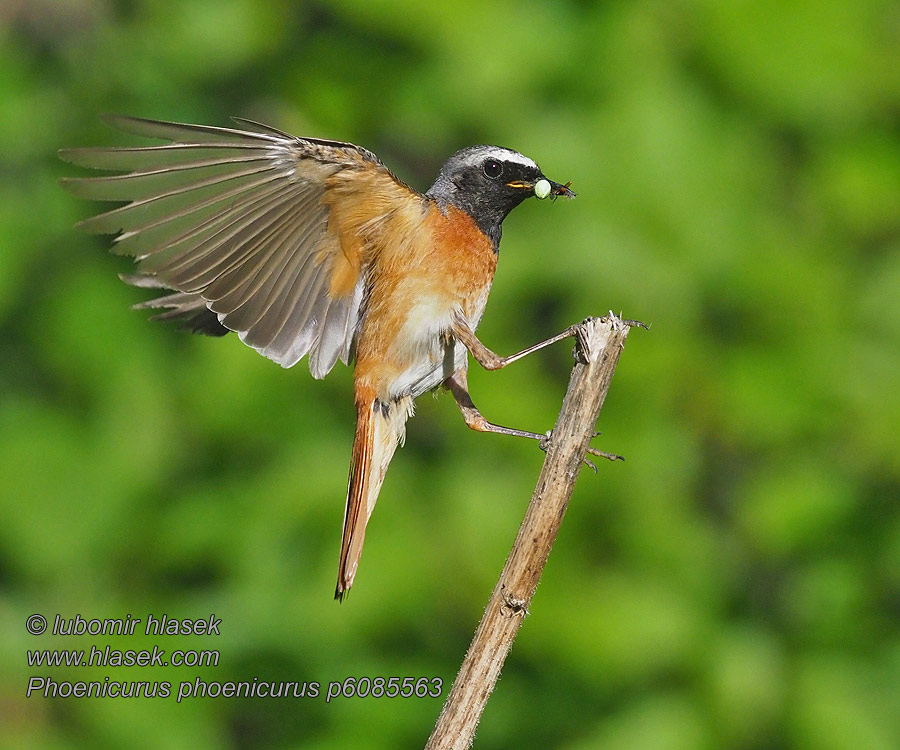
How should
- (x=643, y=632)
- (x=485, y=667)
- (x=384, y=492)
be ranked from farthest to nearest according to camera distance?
1. (x=384, y=492)
2. (x=643, y=632)
3. (x=485, y=667)

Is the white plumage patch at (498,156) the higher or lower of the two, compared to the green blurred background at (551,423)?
higher

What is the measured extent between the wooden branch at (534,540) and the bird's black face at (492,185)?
41.2 inches

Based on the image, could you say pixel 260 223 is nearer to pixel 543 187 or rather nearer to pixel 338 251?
pixel 338 251

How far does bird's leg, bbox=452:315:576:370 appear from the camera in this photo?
12.0 ft

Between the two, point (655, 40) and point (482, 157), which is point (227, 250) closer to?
point (482, 157)

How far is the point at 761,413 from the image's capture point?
4.61 m

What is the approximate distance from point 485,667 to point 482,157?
2107 mm

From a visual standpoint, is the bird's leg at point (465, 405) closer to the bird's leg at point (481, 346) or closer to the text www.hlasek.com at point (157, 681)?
the bird's leg at point (481, 346)

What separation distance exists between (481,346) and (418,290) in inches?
12.9

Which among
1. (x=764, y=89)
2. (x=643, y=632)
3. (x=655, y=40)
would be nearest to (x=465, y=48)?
(x=655, y=40)
